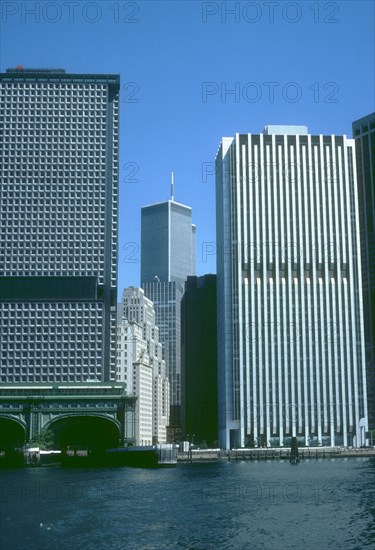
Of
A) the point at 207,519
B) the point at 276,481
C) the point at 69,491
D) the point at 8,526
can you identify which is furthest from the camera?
the point at 276,481

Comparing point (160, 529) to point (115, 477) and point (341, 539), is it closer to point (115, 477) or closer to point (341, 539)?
point (341, 539)

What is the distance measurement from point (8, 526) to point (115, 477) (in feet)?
259

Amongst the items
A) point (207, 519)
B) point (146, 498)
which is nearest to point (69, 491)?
point (146, 498)

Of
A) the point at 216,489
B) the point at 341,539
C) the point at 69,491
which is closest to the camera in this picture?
the point at 341,539

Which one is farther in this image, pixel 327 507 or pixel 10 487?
pixel 10 487

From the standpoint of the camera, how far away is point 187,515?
92.3 m

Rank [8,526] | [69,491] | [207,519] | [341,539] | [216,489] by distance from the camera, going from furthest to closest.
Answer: [216,489]
[69,491]
[207,519]
[8,526]
[341,539]

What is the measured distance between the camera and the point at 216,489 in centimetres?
12825

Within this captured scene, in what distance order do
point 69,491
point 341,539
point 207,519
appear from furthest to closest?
point 69,491, point 207,519, point 341,539

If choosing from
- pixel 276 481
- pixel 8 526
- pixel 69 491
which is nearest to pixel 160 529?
pixel 8 526

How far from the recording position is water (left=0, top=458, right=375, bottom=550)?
73.8 meters

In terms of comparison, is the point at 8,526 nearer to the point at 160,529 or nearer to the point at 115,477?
the point at 160,529

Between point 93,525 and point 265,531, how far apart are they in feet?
58.7

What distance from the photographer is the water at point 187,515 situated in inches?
2904
